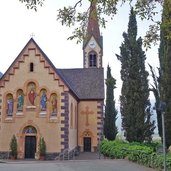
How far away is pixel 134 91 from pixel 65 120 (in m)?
7.20

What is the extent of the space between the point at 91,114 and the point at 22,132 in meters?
10.3

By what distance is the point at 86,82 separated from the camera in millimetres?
44156

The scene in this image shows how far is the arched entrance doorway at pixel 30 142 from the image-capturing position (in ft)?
107

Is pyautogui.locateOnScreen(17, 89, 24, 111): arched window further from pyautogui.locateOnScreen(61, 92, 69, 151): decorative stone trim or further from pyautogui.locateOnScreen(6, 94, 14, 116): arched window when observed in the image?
pyautogui.locateOnScreen(61, 92, 69, 151): decorative stone trim

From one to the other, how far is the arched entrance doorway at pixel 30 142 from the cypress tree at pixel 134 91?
8.76 meters

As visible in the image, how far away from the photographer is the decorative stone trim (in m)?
32.2

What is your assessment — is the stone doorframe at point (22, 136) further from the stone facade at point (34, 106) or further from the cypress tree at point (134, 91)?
the cypress tree at point (134, 91)

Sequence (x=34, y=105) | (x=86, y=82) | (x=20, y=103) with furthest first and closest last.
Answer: (x=86, y=82)
(x=20, y=103)
(x=34, y=105)

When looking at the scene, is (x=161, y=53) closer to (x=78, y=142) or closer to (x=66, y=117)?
(x=66, y=117)

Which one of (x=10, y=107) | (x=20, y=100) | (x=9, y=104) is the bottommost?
(x=10, y=107)

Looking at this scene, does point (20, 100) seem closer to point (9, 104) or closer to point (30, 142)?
point (9, 104)

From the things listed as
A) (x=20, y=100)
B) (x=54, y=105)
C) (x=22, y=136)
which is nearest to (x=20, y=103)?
(x=20, y=100)

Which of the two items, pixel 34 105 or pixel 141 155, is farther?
pixel 34 105

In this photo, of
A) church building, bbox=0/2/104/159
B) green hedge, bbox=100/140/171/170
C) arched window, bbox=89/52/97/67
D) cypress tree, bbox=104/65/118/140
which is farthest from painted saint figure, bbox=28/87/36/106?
arched window, bbox=89/52/97/67
